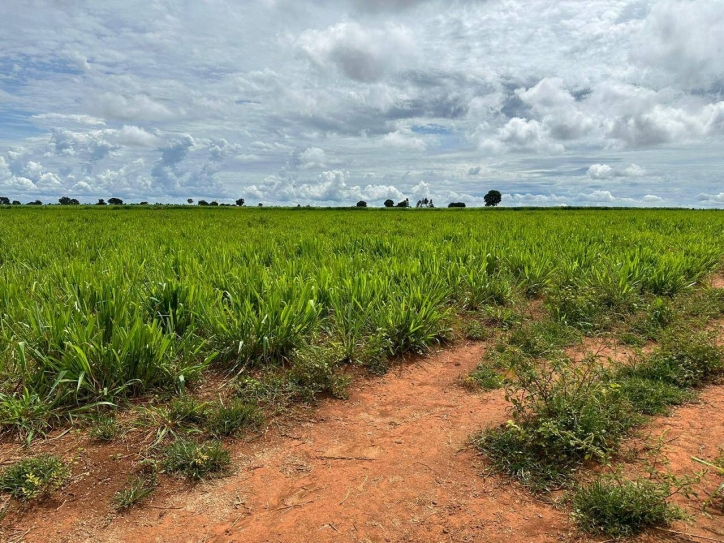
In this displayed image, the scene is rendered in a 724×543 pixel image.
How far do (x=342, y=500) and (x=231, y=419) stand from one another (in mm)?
955

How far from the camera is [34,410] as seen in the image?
8.93 feet

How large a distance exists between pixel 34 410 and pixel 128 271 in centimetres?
300

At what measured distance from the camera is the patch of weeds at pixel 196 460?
236cm

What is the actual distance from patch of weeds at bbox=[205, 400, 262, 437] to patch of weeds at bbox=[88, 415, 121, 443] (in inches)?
20.9

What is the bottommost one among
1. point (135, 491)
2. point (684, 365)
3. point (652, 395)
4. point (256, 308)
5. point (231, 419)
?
point (135, 491)

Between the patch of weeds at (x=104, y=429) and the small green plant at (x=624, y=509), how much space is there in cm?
252

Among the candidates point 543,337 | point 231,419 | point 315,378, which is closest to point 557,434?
point 315,378

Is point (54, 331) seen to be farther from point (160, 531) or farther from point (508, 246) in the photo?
point (508, 246)

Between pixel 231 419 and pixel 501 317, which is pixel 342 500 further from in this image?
pixel 501 317

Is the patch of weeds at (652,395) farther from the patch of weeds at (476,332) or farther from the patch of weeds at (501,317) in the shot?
the patch of weeds at (501,317)

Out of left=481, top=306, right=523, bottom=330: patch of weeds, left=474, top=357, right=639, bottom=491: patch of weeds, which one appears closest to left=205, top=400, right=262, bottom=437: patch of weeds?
left=474, top=357, right=639, bottom=491: patch of weeds

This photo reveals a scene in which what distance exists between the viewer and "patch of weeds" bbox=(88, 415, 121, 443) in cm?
263

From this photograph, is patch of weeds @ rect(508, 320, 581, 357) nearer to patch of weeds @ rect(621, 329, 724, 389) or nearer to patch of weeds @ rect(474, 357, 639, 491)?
patch of weeds @ rect(621, 329, 724, 389)

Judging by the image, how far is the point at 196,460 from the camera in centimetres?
238
